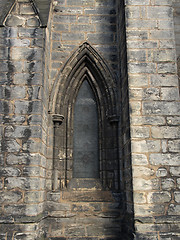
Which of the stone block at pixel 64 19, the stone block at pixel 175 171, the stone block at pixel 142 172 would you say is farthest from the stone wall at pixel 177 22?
the stone block at pixel 142 172

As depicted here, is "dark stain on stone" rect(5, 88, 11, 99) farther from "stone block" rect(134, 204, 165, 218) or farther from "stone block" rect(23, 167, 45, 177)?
"stone block" rect(134, 204, 165, 218)

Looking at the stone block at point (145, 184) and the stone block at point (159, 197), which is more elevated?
the stone block at point (145, 184)

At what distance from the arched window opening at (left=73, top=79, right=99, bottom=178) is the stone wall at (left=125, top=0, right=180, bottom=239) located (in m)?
1.27

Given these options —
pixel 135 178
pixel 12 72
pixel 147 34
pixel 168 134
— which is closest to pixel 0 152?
pixel 12 72

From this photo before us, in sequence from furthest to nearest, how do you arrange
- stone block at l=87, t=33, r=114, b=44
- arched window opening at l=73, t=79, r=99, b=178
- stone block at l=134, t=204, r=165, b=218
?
stone block at l=87, t=33, r=114, b=44 < arched window opening at l=73, t=79, r=99, b=178 < stone block at l=134, t=204, r=165, b=218

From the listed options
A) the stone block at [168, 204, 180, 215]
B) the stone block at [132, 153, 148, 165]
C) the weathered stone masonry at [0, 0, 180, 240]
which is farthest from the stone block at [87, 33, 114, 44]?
the stone block at [168, 204, 180, 215]

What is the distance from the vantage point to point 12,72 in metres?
4.33

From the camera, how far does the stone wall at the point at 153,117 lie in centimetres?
379

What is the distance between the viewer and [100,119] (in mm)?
5262

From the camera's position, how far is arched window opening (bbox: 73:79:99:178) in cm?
506

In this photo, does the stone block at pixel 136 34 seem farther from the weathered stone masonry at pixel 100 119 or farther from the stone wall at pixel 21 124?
the stone wall at pixel 21 124

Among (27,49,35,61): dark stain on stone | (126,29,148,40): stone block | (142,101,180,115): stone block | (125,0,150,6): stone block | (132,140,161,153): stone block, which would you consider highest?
(125,0,150,6): stone block

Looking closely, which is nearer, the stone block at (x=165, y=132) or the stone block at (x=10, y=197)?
the stone block at (x=10, y=197)

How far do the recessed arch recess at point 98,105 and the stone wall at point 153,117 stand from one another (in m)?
0.92
